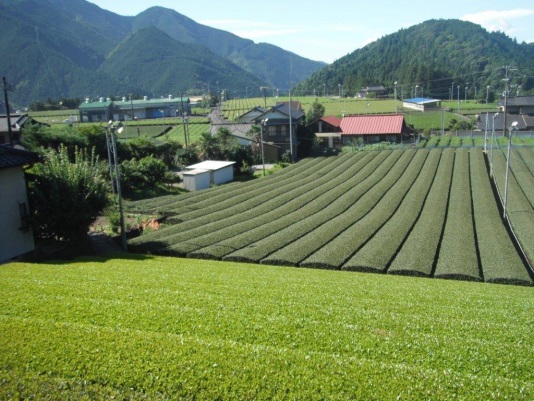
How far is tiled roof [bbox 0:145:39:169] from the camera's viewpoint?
65.2ft

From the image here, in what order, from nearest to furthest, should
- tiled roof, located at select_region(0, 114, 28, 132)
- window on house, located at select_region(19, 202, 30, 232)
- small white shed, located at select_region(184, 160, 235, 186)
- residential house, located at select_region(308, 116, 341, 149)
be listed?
1. window on house, located at select_region(19, 202, 30, 232)
2. small white shed, located at select_region(184, 160, 235, 186)
3. tiled roof, located at select_region(0, 114, 28, 132)
4. residential house, located at select_region(308, 116, 341, 149)

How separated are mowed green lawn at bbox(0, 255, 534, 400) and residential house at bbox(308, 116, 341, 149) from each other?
6139 cm

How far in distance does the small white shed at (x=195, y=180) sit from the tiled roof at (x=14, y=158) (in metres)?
21.7

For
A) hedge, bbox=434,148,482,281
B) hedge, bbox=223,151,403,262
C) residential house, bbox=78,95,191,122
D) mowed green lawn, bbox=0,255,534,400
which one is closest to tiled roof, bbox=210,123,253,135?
hedge, bbox=223,151,403,262

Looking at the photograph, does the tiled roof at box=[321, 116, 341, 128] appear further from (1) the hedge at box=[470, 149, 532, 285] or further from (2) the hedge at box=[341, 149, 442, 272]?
(1) the hedge at box=[470, 149, 532, 285]

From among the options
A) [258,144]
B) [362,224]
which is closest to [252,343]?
[362,224]

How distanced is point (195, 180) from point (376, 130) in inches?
1527

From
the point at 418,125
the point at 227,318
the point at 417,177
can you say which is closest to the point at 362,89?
the point at 418,125

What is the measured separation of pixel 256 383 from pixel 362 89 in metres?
162

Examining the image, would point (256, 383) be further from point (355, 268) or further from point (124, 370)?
point (355, 268)

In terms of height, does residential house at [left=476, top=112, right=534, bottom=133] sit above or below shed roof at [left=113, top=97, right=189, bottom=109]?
below

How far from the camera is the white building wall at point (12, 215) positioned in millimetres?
20109

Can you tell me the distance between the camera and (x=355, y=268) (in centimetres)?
2053

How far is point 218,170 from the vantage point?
45.9 metres
